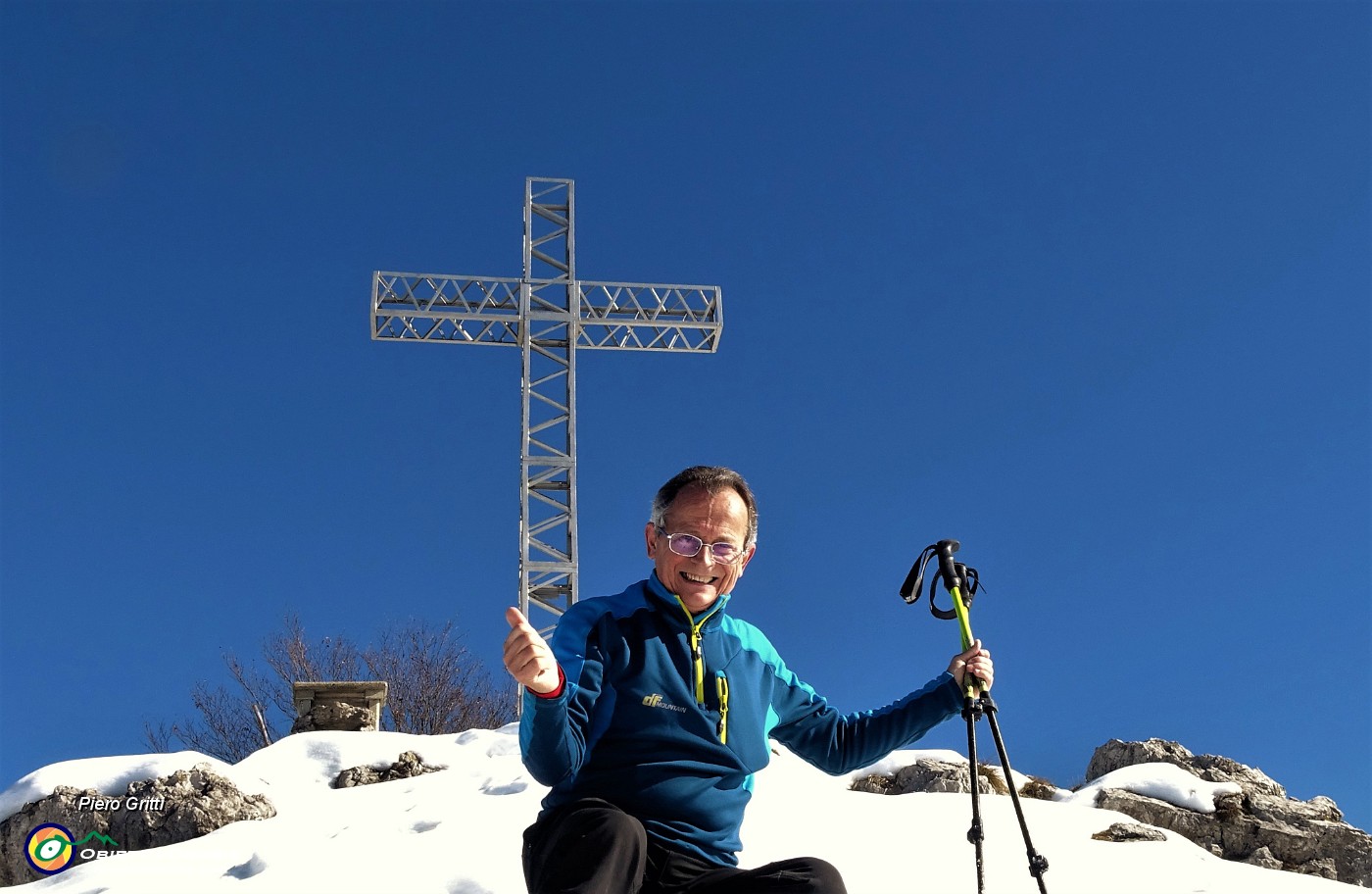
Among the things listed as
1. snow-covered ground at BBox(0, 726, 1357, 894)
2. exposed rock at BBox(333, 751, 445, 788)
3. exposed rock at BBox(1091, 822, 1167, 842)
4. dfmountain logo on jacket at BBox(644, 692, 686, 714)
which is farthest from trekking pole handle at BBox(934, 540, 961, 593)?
exposed rock at BBox(333, 751, 445, 788)

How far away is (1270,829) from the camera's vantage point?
6500 mm

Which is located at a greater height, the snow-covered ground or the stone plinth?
the stone plinth

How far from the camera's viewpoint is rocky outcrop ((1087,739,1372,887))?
20.8 ft

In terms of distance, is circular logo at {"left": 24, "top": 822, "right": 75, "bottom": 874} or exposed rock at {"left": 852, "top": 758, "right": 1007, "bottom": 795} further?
exposed rock at {"left": 852, "top": 758, "right": 1007, "bottom": 795}

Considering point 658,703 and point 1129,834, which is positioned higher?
point 658,703

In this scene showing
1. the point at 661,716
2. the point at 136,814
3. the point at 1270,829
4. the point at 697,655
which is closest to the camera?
the point at 661,716

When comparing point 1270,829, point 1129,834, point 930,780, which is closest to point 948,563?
point 1129,834

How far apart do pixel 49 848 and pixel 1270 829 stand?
6980 mm

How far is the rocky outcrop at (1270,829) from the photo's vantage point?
633cm

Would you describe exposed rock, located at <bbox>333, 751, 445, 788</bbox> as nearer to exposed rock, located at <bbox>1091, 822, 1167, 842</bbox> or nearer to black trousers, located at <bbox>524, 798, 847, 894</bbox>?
exposed rock, located at <bbox>1091, 822, 1167, 842</bbox>

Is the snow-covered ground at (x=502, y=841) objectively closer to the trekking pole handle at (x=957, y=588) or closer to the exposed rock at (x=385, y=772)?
the exposed rock at (x=385, y=772)

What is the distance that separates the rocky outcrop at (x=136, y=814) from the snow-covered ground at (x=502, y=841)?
97mm

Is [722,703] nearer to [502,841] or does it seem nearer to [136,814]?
[502,841]

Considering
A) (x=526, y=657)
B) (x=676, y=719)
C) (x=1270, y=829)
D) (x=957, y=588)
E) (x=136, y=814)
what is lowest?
(x=1270, y=829)
